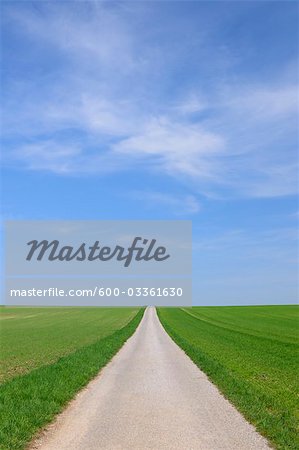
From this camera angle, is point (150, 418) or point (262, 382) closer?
point (150, 418)

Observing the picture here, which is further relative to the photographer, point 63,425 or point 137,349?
point 137,349

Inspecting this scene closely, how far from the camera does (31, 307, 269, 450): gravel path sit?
11.8m

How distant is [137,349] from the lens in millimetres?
36750

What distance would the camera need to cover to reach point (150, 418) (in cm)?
1440

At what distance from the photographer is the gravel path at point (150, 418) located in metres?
11.8

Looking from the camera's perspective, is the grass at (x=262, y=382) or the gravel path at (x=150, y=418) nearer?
the gravel path at (x=150, y=418)

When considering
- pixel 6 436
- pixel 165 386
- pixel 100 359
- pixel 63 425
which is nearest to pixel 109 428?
pixel 63 425

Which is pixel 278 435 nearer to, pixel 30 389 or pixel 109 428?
pixel 109 428

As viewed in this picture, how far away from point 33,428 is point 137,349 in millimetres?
24227

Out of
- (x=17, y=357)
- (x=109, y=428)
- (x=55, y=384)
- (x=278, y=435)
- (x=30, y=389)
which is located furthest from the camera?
(x=17, y=357)

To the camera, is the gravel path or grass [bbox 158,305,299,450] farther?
grass [bbox 158,305,299,450]

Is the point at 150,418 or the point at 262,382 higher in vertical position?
the point at 262,382

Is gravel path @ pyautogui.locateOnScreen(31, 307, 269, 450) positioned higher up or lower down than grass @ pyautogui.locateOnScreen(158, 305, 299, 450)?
lower down

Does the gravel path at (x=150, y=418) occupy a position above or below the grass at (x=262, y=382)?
below
